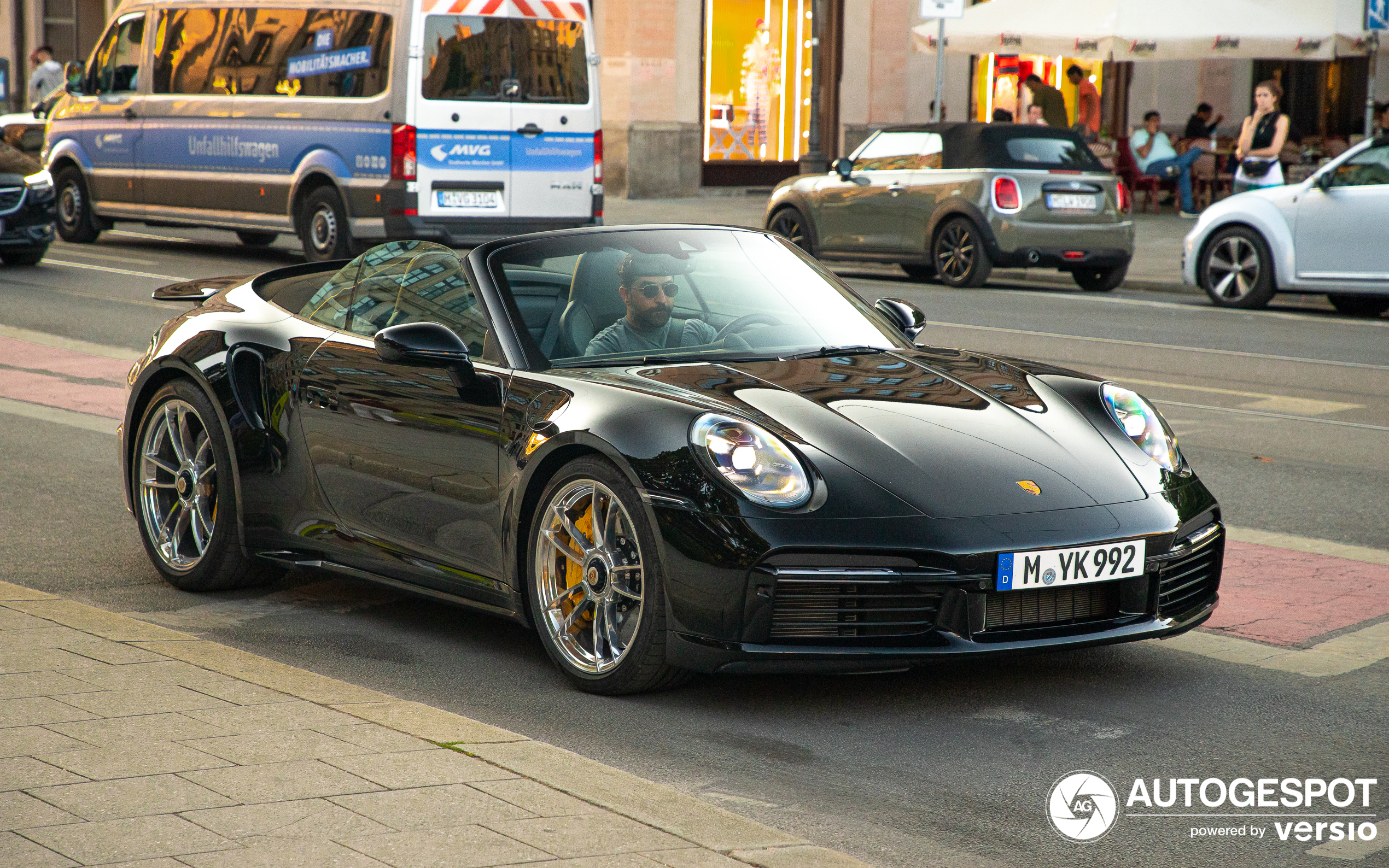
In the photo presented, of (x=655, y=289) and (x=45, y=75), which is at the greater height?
(x=45, y=75)

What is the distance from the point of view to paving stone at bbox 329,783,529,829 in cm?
353

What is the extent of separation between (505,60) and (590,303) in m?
12.1

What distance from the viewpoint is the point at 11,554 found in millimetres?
6395

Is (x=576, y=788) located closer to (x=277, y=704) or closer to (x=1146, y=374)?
(x=277, y=704)

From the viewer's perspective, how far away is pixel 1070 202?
17.2m

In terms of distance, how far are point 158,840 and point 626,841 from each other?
0.88 m

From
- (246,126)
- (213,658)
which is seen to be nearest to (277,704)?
(213,658)

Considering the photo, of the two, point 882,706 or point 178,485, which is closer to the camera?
point 882,706

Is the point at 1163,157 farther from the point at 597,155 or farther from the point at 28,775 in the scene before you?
the point at 28,775

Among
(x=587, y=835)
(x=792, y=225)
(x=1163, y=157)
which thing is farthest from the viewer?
(x=1163, y=157)

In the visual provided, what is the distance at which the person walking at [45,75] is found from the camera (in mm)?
29672

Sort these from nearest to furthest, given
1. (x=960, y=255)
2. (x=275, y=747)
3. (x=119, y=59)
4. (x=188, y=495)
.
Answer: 1. (x=275, y=747)
2. (x=188, y=495)
3. (x=960, y=255)
4. (x=119, y=59)

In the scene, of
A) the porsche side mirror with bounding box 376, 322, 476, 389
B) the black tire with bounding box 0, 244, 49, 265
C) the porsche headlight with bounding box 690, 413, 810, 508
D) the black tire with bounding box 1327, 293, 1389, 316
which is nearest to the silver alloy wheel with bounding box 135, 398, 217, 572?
the porsche side mirror with bounding box 376, 322, 476, 389

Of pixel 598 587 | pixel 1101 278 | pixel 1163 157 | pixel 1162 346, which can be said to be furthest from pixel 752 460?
pixel 1163 157
